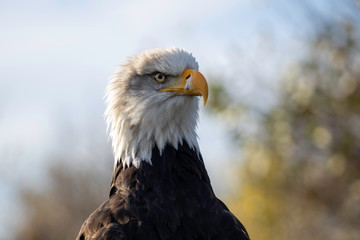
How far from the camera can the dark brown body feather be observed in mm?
4883

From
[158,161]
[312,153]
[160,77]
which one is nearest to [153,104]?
[160,77]

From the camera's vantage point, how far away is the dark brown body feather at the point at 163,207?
488cm

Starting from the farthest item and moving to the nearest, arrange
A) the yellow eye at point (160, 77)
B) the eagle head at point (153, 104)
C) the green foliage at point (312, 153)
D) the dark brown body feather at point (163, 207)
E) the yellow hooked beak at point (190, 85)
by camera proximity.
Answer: the green foliage at point (312, 153), the yellow eye at point (160, 77), the eagle head at point (153, 104), the yellow hooked beak at point (190, 85), the dark brown body feather at point (163, 207)

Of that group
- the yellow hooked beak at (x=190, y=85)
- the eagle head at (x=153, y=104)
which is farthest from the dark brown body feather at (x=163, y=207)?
the yellow hooked beak at (x=190, y=85)

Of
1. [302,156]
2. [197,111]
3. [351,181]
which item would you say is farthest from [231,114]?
[197,111]

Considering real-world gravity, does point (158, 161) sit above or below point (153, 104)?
below

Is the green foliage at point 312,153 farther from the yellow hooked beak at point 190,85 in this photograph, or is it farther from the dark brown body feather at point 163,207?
the dark brown body feather at point 163,207

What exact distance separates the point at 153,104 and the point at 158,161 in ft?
1.66

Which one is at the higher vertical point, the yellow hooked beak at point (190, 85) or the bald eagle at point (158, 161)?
the yellow hooked beak at point (190, 85)

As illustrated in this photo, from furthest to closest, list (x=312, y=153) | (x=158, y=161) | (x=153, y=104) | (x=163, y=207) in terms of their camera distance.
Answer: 1. (x=312, y=153)
2. (x=153, y=104)
3. (x=158, y=161)
4. (x=163, y=207)

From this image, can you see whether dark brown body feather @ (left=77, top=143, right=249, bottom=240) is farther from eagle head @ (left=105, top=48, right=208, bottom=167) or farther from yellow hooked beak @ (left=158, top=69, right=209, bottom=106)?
yellow hooked beak @ (left=158, top=69, right=209, bottom=106)

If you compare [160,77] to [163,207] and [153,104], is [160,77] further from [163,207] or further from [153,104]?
[163,207]

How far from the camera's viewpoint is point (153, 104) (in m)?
5.44

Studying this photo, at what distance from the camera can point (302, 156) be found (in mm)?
14742
